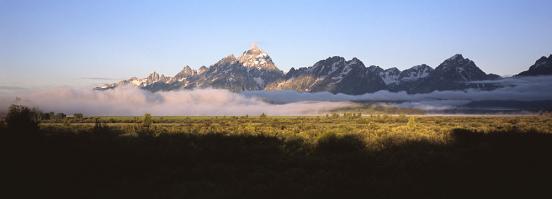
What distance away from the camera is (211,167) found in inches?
1219

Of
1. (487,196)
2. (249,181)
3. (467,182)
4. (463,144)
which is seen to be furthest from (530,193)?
(463,144)

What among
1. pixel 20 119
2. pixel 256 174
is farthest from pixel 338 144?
pixel 20 119

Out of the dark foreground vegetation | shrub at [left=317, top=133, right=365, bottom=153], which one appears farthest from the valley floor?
shrub at [left=317, top=133, right=365, bottom=153]

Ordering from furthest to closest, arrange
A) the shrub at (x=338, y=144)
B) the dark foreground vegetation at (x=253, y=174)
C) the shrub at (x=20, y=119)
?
the shrub at (x=338, y=144), the shrub at (x=20, y=119), the dark foreground vegetation at (x=253, y=174)

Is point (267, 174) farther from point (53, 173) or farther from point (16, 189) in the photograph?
point (16, 189)

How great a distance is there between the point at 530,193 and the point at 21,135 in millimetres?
23232

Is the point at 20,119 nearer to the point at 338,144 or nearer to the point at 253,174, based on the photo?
the point at 253,174

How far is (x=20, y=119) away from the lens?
28.4m

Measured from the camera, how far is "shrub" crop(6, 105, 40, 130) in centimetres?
2820

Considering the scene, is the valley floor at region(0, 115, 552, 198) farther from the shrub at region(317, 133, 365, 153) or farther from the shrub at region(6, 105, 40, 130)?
the shrub at region(317, 133, 365, 153)

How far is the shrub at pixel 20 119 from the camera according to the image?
28.2 metres

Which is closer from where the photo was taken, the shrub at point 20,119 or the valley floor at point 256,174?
the valley floor at point 256,174

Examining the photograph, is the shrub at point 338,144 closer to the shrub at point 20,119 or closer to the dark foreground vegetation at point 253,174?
the dark foreground vegetation at point 253,174

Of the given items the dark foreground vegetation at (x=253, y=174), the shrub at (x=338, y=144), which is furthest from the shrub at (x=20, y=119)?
the shrub at (x=338, y=144)
